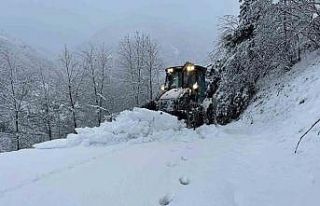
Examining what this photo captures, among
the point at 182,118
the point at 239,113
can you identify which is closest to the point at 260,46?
the point at 239,113

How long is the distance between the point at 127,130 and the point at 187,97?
6883 millimetres

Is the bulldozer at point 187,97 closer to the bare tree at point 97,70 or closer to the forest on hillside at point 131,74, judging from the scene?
the forest on hillside at point 131,74

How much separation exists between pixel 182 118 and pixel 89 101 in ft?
105

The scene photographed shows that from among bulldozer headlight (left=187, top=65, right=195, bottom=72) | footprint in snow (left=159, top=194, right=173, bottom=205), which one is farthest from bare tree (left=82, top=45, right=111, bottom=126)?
footprint in snow (left=159, top=194, right=173, bottom=205)

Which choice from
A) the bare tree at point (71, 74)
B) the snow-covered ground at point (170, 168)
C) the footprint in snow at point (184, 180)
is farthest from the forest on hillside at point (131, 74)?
the footprint in snow at point (184, 180)

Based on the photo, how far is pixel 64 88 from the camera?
1929 inches

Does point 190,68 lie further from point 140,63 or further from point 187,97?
point 140,63

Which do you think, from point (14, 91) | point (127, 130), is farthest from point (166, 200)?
point (14, 91)

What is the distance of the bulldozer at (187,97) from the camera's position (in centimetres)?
1980

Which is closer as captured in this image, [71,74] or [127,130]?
[127,130]

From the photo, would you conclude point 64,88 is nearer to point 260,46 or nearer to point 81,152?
point 260,46

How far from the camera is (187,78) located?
23.3m

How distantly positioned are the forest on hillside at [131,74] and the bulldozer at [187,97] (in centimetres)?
122

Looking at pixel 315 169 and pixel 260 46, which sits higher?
pixel 260 46
